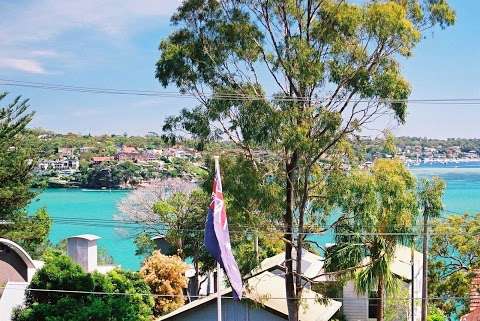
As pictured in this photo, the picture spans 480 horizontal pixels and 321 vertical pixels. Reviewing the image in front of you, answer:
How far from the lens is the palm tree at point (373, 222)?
1430 cm

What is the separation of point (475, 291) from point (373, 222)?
389 inches

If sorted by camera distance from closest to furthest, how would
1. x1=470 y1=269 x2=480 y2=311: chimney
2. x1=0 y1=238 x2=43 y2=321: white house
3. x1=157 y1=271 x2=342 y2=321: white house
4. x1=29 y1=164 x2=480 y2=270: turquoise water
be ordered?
x1=157 y1=271 x2=342 y2=321: white house
x1=0 y1=238 x2=43 y2=321: white house
x1=470 y1=269 x2=480 y2=311: chimney
x1=29 y1=164 x2=480 y2=270: turquoise water

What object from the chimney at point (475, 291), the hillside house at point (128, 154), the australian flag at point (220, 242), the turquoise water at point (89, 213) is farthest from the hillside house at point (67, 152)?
the australian flag at point (220, 242)

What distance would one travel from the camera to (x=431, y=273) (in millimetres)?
24719

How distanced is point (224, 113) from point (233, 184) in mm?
1637

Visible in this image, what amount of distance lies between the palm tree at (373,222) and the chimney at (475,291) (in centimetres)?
632

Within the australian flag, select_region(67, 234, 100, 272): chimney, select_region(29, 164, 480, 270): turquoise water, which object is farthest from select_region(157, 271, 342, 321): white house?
select_region(29, 164, 480, 270): turquoise water

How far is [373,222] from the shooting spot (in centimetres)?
1434

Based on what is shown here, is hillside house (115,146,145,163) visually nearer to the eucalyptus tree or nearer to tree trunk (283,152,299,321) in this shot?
the eucalyptus tree

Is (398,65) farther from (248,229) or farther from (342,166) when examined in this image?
(248,229)

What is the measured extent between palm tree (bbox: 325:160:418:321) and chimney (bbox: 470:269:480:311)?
632cm

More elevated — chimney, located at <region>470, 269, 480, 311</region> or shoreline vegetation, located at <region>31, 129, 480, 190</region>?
shoreline vegetation, located at <region>31, 129, 480, 190</region>

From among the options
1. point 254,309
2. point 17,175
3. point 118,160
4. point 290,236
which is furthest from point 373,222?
point 118,160

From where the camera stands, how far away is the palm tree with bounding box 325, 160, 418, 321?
1430cm
